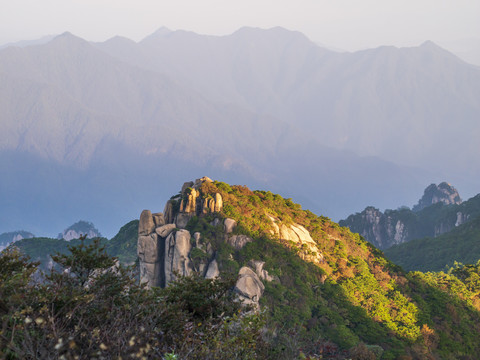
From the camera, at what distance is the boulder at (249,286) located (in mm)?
31219

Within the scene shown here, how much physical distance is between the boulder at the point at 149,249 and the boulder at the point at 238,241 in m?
5.85

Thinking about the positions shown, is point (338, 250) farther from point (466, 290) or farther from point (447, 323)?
point (466, 290)

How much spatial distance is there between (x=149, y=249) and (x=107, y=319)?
974 inches

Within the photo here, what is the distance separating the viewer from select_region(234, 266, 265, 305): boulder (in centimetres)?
3122

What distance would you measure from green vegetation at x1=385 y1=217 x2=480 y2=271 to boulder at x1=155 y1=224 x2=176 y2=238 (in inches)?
1797

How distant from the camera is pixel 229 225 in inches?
1453

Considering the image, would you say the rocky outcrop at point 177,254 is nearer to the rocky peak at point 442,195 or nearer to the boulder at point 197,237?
the boulder at point 197,237

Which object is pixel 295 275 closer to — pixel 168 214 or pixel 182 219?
pixel 182 219

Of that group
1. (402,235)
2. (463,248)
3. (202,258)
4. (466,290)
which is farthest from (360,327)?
(402,235)

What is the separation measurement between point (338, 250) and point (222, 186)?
12284mm

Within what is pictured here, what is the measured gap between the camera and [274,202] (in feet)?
149

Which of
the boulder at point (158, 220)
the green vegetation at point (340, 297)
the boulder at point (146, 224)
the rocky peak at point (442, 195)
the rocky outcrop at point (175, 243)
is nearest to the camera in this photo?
the green vegetation at point (340, 297)

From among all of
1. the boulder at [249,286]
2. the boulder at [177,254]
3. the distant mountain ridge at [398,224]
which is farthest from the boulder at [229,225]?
the distant mountain ridge at [398,224]

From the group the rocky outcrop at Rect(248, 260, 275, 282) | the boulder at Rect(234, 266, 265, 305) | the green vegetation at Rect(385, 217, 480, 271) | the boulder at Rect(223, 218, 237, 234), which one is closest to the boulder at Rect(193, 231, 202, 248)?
the boulder at Rect(223, 218, 237, 234)
